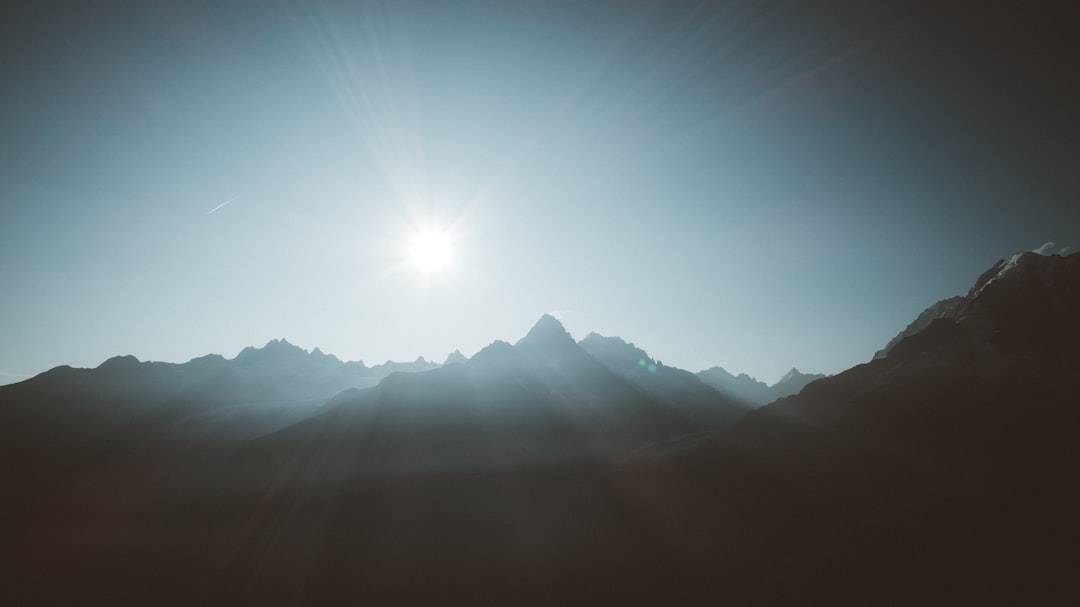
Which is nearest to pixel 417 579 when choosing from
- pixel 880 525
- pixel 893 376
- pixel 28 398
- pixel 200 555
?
pixel 200 555

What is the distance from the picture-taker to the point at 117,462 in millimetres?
61719

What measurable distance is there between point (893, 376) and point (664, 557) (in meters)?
27.0

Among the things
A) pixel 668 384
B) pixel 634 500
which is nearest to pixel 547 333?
pixel 668 384

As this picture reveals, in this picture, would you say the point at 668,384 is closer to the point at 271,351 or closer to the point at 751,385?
the point at 751,385

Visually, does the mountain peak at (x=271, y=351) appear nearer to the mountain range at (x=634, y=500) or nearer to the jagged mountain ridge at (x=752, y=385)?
the mountain range at (x=634, y=500)

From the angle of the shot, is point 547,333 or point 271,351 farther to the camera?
point 271,351

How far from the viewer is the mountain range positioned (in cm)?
2283

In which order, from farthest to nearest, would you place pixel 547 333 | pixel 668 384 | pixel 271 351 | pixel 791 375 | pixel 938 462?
pixel 791 375 < pixel 271 351 < pixel 668 384 < pixel 547 333 < pixel 938 462

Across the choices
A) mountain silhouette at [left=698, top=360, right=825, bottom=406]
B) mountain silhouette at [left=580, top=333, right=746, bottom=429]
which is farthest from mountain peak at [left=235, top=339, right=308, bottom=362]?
mountain silhouette at [left=698, top=360, right=825, bottom=406]

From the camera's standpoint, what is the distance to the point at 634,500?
118ft

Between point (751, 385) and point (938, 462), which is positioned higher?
point (751, 385)

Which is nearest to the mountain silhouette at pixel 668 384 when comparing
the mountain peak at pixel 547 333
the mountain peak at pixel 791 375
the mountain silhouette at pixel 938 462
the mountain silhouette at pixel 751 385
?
the mountain peak at pixel 547 333

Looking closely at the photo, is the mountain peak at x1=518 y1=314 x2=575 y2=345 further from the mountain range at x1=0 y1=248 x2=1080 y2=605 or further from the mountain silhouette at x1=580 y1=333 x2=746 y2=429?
the mountain range at x1=0 y1=248 x2=1080 y2=605

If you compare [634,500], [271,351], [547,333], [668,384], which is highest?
[271,351]
